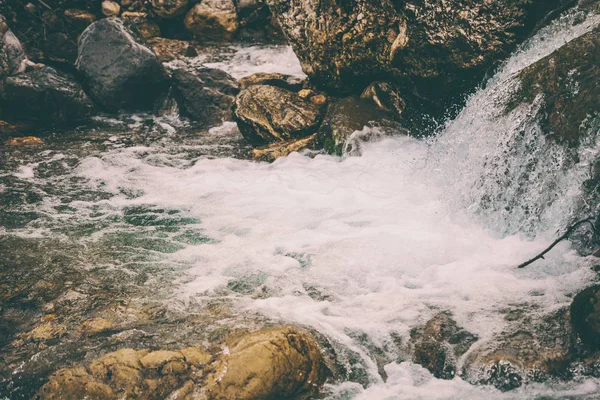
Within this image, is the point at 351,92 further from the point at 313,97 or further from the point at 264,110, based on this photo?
the point at 264,110

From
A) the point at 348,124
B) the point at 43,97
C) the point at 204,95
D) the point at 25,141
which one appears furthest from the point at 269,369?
the point at 43,97

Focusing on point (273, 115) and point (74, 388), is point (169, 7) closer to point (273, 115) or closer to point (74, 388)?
point (273, 115)

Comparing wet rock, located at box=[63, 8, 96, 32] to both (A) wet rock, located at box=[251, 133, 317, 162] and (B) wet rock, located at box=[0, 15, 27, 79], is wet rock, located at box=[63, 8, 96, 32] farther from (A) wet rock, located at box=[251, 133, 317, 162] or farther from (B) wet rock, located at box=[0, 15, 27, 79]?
(A) wet rock, located at box=[251, 133, 317, 162]

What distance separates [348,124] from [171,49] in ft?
20.8

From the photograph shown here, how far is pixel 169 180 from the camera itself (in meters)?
7.36

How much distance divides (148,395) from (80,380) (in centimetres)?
49

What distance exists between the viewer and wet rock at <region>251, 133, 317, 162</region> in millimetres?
7836

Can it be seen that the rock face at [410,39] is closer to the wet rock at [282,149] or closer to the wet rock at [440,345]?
the wet rock at [282,149]

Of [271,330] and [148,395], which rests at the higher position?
[271,330]

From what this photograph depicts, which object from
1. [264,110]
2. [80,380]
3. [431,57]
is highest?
[431,57]

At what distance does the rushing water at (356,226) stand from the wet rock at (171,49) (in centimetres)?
441

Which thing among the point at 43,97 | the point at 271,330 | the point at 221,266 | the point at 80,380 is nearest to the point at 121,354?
the point at 80,380

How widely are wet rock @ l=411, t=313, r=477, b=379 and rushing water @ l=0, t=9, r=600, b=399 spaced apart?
0.09 m

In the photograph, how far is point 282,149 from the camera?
7.88 m
